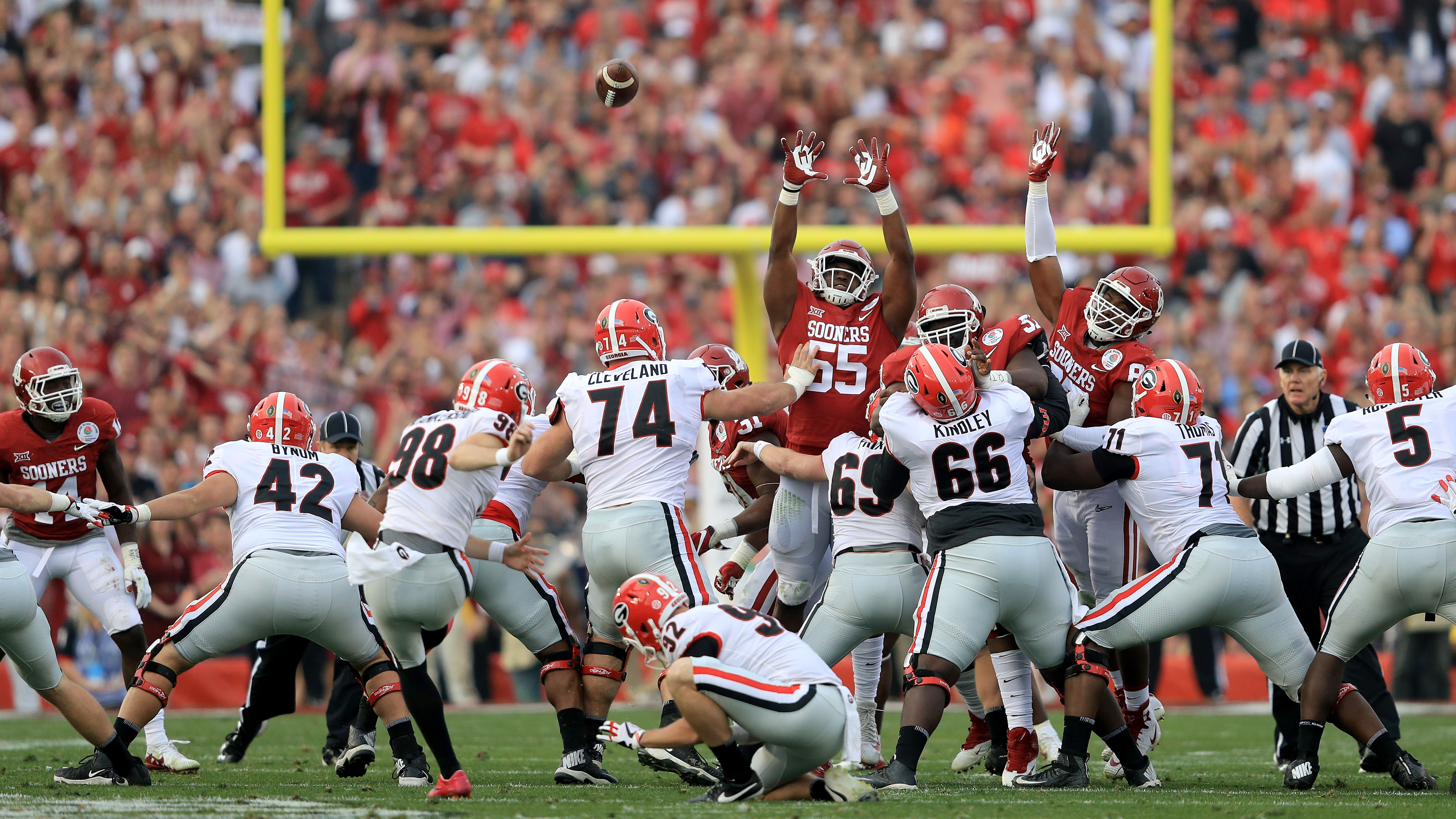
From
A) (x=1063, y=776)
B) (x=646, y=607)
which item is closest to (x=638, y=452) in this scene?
(x=646, y=607)

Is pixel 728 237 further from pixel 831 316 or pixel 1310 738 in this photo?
pixel 1310 738

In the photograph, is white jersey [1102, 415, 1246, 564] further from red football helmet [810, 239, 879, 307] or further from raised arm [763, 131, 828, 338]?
raised arm [763, 131, 828, 338]

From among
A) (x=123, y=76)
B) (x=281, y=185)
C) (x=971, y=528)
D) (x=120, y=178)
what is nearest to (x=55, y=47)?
(x=123, y=76)

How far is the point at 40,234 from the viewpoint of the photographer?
46.3ft

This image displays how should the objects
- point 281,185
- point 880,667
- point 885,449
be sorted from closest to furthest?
point 885,449 < point 880,667 < point 281,185

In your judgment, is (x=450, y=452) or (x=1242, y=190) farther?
(x=1242, y=190)

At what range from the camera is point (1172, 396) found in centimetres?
667

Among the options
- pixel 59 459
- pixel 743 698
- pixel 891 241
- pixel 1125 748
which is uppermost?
pixel 891 241

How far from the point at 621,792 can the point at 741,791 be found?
73 centimetres

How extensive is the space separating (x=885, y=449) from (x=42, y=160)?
1092 cm

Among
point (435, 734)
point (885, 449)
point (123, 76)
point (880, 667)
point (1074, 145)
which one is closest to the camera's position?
point (435, 734)

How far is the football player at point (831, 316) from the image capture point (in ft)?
24.0

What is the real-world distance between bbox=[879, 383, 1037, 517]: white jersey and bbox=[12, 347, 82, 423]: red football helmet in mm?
3876

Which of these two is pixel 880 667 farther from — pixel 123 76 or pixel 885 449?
pixel 123 76
